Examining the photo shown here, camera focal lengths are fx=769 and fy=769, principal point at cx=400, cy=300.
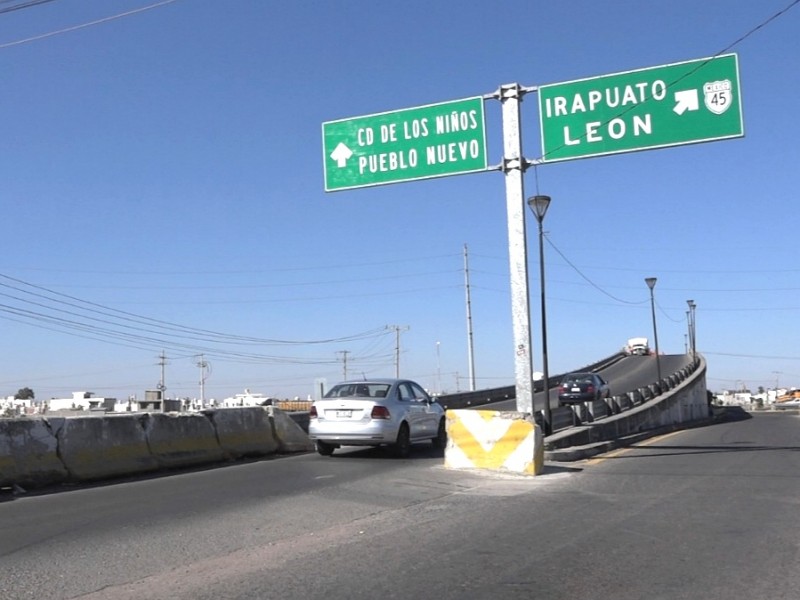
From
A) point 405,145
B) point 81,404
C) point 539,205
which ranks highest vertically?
point 405,145

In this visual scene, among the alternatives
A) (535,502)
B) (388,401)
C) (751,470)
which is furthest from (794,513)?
(388,401)

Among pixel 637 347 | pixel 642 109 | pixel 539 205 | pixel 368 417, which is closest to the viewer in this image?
pixel 642 109

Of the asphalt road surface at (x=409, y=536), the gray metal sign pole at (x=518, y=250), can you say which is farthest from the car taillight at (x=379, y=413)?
the gray metal sign pole at (x=518, y=250)

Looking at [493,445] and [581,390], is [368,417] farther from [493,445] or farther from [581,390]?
[581,390]

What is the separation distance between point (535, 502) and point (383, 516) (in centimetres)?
203

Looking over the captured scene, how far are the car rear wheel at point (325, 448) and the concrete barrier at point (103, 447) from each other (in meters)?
3.22

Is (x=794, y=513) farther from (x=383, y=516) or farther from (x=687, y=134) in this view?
(x=687, y=134)

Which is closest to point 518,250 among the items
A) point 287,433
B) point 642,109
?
point 642,109

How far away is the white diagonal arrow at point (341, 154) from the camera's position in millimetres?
14538

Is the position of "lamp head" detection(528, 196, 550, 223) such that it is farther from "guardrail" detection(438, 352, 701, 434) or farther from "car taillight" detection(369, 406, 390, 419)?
"car taillight" detection(369, 406, 390, 419)

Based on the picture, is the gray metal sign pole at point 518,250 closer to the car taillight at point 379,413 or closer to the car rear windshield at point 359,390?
the car taillight at point 379,413

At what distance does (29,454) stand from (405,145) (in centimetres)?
803

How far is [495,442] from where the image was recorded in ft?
39.9

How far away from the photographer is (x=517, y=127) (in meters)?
13.8
